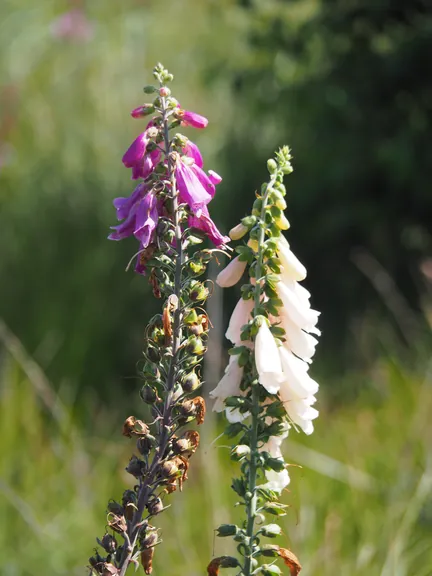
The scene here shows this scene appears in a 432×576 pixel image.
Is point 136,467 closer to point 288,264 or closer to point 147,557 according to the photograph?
point 147,557

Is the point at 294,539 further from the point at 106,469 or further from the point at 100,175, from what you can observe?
the point at 100,175

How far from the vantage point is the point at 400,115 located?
19.9 ft

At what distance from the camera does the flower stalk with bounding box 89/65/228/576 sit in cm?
133

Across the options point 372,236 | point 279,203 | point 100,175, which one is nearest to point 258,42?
point 372,236

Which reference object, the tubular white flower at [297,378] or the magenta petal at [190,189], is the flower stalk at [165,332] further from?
the tubular white flower at [297,378]

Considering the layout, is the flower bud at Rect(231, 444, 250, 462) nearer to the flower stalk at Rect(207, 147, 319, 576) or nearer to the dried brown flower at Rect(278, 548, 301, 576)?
the flower stalk at Rect(207, 147, 319, 576)

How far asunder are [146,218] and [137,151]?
0.44ft

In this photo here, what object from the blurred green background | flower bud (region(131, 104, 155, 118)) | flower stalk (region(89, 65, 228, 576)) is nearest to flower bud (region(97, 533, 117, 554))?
flower stalk (region(89, 65, 228, 576))

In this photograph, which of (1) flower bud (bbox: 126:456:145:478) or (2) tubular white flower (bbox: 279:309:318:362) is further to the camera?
(2) tubular white flower (bbox: 279:309:318:362)

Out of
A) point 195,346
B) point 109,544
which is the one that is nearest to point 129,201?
point 195,346

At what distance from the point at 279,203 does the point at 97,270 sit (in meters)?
5.27

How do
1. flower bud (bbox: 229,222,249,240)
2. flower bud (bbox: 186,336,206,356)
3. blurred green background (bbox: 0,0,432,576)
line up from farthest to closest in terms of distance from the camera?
1. blurred green background (bbox: 0,0,432,576)
2. flower bud (bbox: 229,222,249,240)
3. flower bud (bbox: 186,336,206,356)

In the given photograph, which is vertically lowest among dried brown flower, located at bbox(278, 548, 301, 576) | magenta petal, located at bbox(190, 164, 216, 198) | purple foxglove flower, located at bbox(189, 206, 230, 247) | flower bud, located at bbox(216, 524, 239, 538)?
dried brown flower, located at bbox(278, 548, 301, 576)

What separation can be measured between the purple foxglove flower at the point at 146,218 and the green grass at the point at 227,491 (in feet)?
4.75
